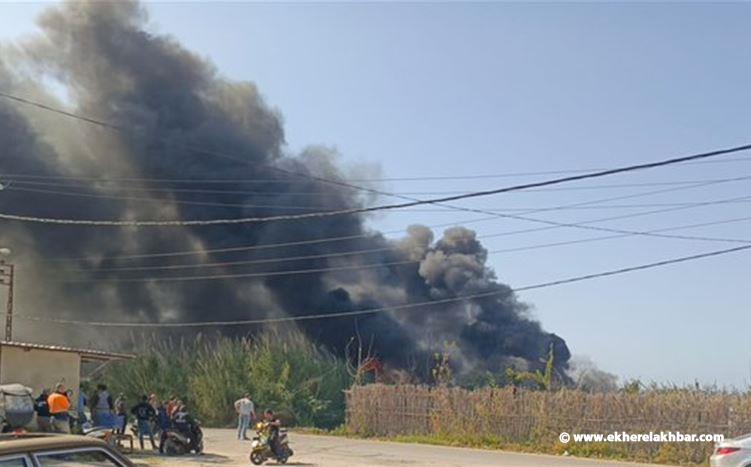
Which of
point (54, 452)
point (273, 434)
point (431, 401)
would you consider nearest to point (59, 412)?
point (273, 434)

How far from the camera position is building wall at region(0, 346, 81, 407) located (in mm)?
22562

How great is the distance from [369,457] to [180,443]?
4.46 m

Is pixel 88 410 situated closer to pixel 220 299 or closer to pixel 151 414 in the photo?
pixel 151 414

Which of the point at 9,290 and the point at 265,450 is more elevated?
the point at 9,290

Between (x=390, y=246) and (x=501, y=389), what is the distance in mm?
34101

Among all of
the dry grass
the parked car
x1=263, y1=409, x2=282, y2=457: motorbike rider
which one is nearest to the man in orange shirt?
x1=263, y1=409, x2=282, y2=457: motorbike rider

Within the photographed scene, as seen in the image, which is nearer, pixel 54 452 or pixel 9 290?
pixel 54 452

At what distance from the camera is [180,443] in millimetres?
22750

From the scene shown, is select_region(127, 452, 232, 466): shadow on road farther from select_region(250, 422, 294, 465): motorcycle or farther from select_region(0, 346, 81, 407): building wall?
select_region(0, 346, 81, 407): building wall

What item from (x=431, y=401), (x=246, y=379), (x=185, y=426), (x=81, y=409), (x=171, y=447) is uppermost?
→ (x=246, y=379)

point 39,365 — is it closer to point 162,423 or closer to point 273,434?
point 162,423

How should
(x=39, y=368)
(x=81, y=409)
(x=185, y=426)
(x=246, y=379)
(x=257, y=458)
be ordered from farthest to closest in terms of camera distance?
(x=246, y=379)
(x=39, y=368)
(x=81, y=409)
(x=185, y=426)
(x=257, y=458)

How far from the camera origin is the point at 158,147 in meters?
52.9

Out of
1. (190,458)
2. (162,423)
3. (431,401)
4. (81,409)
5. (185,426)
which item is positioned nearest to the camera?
(190,458)
